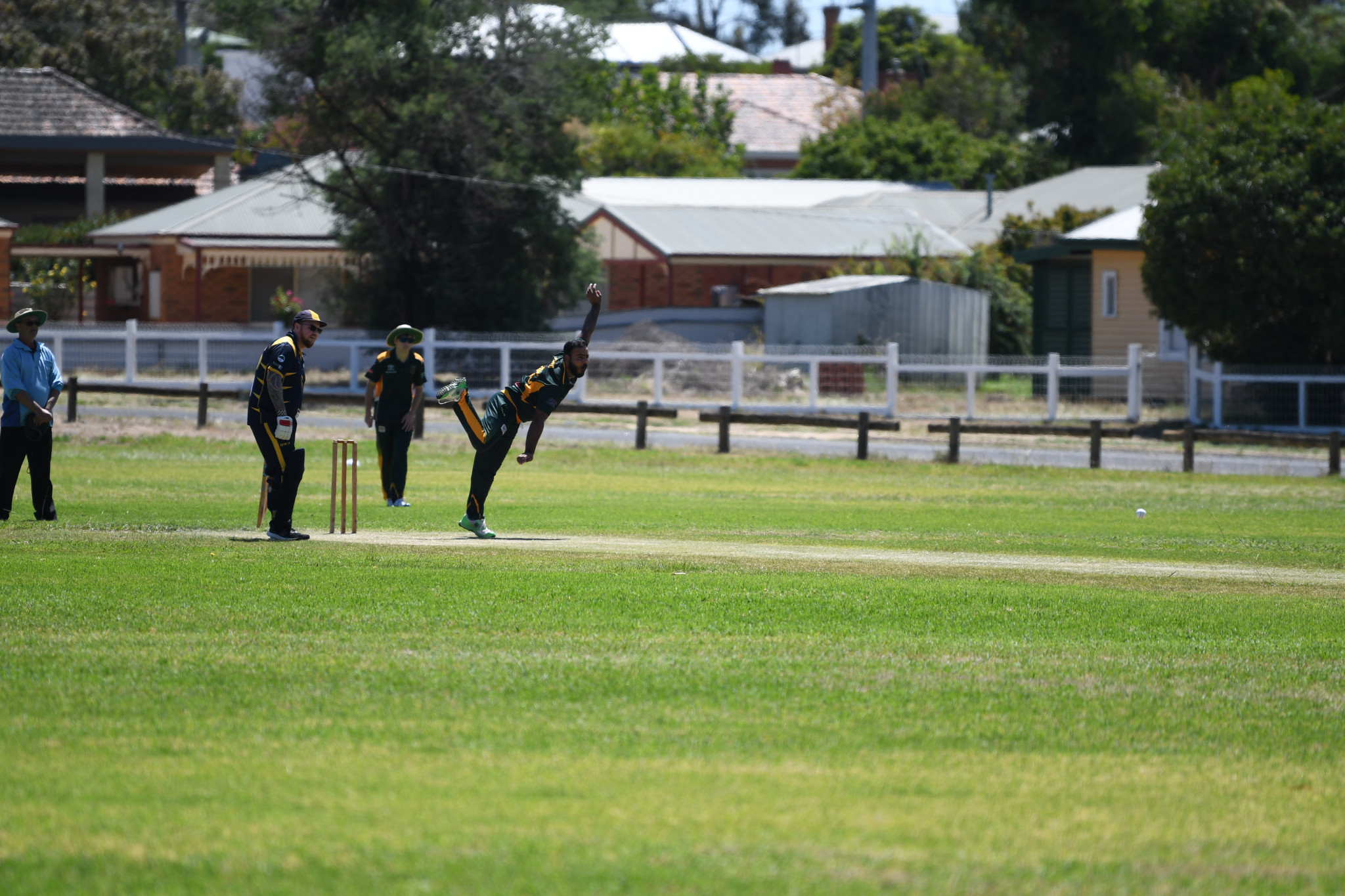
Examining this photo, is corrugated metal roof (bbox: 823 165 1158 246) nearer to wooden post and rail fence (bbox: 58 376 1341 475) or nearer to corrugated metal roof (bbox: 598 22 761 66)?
wooden post and rail fence (bbox: 58 376 1341 475)

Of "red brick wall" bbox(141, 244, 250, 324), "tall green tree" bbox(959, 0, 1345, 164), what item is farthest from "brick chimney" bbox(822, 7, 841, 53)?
"red brick wall" bbox(141, 244, 250, 324)

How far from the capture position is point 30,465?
14680mm

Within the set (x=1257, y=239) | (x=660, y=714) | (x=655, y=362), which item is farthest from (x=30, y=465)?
(x=1257, y=239)

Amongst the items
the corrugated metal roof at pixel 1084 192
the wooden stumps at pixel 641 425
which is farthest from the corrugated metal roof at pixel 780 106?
the wooden stumps at pixel 641 425

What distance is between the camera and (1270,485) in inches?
926

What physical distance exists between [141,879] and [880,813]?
100.0 inches

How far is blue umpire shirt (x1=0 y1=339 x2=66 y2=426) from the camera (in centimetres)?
1437

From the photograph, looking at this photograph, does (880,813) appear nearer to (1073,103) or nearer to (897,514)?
(897,514)

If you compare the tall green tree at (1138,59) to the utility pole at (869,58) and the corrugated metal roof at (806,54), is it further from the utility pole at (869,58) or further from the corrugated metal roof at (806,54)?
the corrugated metal roof at (806,54)

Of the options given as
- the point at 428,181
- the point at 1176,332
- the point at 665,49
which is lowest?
the point at 1176,332

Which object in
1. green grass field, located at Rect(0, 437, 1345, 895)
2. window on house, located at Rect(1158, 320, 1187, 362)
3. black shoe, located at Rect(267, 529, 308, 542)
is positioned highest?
window on house, located at Rect(1158, 320, 1187, 362)

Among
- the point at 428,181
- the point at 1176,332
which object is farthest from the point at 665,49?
the point at 1176,332

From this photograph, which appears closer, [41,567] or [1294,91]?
[41,567]

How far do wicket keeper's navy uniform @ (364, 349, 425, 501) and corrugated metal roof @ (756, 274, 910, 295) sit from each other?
21.9 meters
